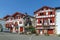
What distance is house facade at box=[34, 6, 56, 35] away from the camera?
57406mm

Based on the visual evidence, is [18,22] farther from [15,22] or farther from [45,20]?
[45,20]

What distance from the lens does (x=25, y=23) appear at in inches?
2670

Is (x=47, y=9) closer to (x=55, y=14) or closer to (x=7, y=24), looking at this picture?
(x=55, y=14)

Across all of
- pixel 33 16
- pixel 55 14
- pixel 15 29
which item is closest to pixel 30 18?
pixel 33 16

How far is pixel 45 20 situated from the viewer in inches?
2317

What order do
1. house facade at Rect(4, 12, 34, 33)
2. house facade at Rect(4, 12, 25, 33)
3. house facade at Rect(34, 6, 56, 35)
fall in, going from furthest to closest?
house facade at Rect(4, 12, 25, 33) → house facade at Rect(4, 12, 34, 33) → house facade at Rect(34, 6, 56, 35)

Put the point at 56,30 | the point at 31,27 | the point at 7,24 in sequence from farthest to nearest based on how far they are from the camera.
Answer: the point at 7,24 < the point at 31,27 < the point at 56,30

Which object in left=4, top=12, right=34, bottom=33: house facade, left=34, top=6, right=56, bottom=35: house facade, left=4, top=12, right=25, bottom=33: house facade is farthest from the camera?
left=4, top=12, right=25, bottom=33: house facade

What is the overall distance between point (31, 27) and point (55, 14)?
11.4 metres

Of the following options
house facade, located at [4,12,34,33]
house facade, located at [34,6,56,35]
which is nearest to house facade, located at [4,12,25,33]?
house facade, located at [4,12,34,33]

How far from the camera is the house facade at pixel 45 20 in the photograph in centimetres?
5741

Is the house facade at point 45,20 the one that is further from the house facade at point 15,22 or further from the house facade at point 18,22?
the house facade at point 15,22

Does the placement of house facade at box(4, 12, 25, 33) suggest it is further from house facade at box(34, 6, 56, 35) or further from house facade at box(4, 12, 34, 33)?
house facade at box(34, 6, 56, 35)

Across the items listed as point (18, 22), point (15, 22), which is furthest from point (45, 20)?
point (15, 22)
